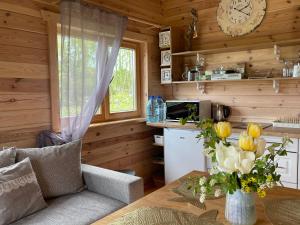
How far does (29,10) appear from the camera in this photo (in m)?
2.33

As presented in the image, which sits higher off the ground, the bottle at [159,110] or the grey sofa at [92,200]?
the bottle at [159,110]

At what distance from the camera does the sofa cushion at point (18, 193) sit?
1.62 meters

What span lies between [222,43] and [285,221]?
2579 millimetres

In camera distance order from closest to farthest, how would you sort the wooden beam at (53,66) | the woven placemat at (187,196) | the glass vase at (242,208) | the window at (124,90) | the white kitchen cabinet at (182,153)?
1. the glass vase at (242,208)
2. the woven placemat at (187,196)
3. the wooden beam at (53,66)
4. the white kitchen cabinet at (182,153)
5. the window at (124,90)

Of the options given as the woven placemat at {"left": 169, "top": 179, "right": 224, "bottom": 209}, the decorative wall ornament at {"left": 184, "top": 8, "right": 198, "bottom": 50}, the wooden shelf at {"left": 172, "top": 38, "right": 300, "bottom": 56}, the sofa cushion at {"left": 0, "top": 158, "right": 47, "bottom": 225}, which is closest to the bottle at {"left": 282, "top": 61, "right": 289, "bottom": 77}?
the wooden shelf at {"left": 172, "top": 38, "right": 300, "bottom": 56}

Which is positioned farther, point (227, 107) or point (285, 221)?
point (227, 107)

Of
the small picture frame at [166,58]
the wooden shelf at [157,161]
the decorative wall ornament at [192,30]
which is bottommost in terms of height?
the wooden shelf at [157,161]

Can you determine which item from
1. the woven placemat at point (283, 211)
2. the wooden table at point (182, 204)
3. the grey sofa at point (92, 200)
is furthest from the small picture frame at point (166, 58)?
the woven placemat at point (283, 211)

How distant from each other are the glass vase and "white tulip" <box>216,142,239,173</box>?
0.47 feet

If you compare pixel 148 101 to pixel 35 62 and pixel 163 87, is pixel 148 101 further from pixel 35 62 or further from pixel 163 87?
pixel 35 62

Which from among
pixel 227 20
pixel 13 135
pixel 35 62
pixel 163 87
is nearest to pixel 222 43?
pixel 227 20

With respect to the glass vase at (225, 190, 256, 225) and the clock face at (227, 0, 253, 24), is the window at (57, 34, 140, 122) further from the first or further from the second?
the glass vase at (225, 190, 256, 225)

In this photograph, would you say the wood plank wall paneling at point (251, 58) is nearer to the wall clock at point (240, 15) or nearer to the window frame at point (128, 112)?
the wall clock at point (240, 15)

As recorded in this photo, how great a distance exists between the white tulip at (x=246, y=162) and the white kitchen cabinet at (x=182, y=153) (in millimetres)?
1980
